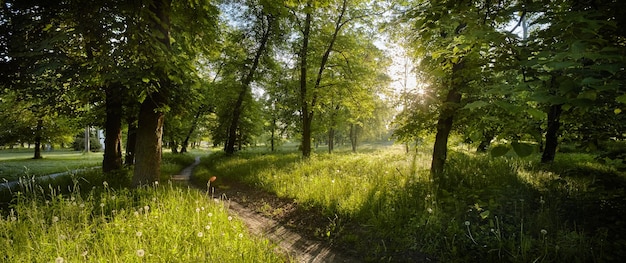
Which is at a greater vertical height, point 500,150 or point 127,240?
point 500,150

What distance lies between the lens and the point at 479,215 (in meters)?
5.06

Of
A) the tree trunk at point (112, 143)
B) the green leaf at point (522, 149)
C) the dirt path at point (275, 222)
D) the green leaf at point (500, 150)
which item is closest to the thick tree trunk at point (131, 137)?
the tree trunk at point (112, 143)

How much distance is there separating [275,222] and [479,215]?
4507 millimetres

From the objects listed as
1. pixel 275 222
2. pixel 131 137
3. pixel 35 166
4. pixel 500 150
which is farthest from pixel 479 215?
pixel 35 166

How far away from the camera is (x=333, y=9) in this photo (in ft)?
50.4

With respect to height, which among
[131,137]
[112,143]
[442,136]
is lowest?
[112,143]

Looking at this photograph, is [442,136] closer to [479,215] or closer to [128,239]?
[479,215]

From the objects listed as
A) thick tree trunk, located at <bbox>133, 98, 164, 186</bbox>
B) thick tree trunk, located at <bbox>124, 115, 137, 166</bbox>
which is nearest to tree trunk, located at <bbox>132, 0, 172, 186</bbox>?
thick tree trunk, located at <bbox>133, 98, 164, 186</bbox>

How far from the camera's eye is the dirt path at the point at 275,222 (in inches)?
200

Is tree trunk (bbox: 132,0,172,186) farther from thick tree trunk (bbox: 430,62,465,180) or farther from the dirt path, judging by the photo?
thick tree trunk (bbox: 430,62,465,180)

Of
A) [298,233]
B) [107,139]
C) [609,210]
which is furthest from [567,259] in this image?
[107,139]

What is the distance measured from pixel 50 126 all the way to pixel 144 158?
2889cm

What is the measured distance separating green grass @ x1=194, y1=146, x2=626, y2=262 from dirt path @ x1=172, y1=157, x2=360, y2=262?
42cm

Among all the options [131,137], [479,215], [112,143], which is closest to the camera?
[479,215]
